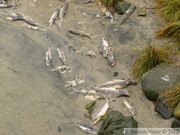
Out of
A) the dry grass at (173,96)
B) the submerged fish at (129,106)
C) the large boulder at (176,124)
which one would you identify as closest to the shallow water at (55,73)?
the submerged fish at (129,106)

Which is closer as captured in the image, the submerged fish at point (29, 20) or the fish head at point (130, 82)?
the fish head at point (130, 82)

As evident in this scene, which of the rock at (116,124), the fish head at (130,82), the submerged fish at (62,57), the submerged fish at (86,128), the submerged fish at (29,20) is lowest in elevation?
the submerged fish at (29,20)

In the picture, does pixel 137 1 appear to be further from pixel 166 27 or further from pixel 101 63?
pixel 101 63

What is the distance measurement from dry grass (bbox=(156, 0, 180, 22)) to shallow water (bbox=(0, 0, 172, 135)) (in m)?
0.24

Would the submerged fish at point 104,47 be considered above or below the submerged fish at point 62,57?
above

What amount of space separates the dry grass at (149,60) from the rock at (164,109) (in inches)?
30.3

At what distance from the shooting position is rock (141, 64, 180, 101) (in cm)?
637

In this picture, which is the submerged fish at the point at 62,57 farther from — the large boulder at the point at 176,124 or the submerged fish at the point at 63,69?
the large boulder at the point at 176,124

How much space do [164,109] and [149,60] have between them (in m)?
0.95

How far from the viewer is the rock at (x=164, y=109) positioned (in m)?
6.14

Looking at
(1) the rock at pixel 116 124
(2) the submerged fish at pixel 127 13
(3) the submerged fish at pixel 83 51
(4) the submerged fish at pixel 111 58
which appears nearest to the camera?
(1) the rock at pixel 116 124

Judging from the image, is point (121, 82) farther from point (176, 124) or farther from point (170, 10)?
point (170, 10)

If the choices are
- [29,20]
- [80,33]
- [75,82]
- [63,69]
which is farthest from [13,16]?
[75,82]

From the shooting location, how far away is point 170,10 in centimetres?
786
